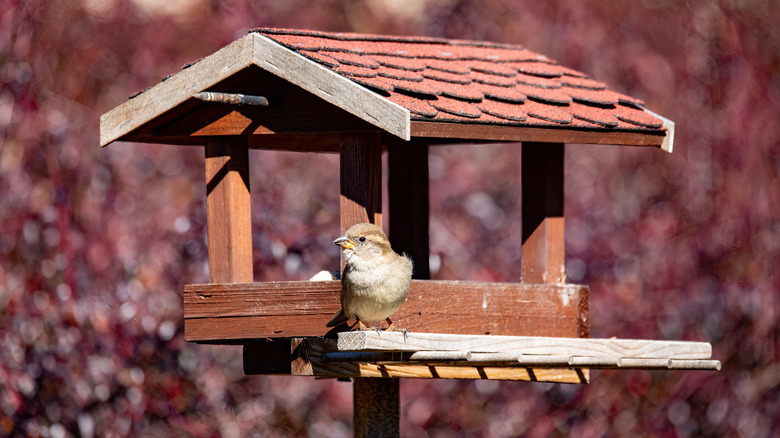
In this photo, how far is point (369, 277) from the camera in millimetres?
4090

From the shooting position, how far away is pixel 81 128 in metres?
7.25

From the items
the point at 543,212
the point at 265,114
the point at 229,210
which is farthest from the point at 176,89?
the point at 543,212

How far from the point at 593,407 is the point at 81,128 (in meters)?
3.19

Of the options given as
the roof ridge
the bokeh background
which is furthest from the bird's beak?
the bokeh background

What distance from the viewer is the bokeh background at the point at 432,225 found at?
6797 mm

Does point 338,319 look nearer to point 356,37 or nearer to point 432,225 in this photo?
point 356,37

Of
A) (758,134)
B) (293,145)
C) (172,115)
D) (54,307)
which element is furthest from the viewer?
(758,134)

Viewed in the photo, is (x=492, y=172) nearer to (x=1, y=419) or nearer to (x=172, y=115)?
(x=1, y=419)

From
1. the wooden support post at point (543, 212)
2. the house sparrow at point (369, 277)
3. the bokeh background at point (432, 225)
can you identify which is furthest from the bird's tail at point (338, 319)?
the bokeh background at point (432, 225)

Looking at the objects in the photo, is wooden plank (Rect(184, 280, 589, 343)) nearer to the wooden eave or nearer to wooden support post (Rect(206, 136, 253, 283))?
wooden support post (Rect(206, 136, 253, 283))

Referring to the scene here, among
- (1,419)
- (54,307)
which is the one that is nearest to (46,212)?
(54,307)

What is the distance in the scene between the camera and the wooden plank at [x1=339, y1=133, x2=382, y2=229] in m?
4.29

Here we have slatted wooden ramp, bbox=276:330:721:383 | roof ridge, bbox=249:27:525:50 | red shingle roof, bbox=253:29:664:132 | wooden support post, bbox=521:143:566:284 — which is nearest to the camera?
slatted wooden ramp, bbox=276:330:721:383

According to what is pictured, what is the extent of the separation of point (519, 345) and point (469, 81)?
1054mm
